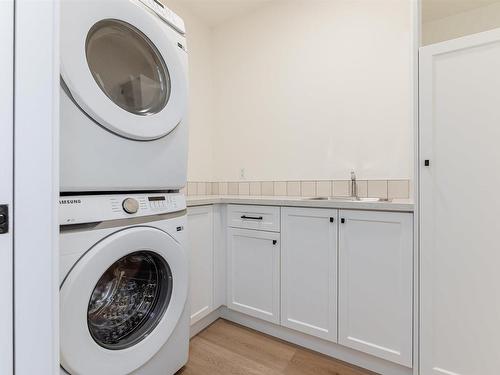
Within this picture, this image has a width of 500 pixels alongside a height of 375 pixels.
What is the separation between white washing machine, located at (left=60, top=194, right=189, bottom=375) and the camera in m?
0.81

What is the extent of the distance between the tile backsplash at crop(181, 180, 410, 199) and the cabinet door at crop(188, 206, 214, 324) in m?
0.33

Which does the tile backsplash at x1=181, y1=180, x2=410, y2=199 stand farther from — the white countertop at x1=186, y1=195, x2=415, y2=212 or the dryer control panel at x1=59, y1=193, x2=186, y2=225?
the dryer control panel at x1=59, y1=193, x2=186, y2=225

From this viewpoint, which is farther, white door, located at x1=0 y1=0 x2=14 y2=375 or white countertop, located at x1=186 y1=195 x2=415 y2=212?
white countertop, located at x1=186 y1=195 x2=415 y2=212

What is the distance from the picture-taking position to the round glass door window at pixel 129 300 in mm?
995

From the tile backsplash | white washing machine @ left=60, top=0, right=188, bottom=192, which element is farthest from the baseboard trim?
white washing machine @ left=60, top=0, right=188, bottom=192

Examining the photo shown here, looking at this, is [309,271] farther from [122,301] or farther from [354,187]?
[122,301]

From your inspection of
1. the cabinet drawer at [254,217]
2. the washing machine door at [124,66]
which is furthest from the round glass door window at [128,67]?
the cabinet drawer at [254,217]

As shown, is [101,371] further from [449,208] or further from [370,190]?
[370,190]

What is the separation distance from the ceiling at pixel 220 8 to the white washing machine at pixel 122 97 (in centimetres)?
123

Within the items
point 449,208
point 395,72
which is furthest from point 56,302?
point 395,72

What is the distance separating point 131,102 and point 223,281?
1.34 meters

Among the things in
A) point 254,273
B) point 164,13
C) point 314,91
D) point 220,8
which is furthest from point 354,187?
point 220,8

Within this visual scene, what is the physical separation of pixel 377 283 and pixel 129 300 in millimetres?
1194

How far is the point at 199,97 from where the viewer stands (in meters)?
2.41
